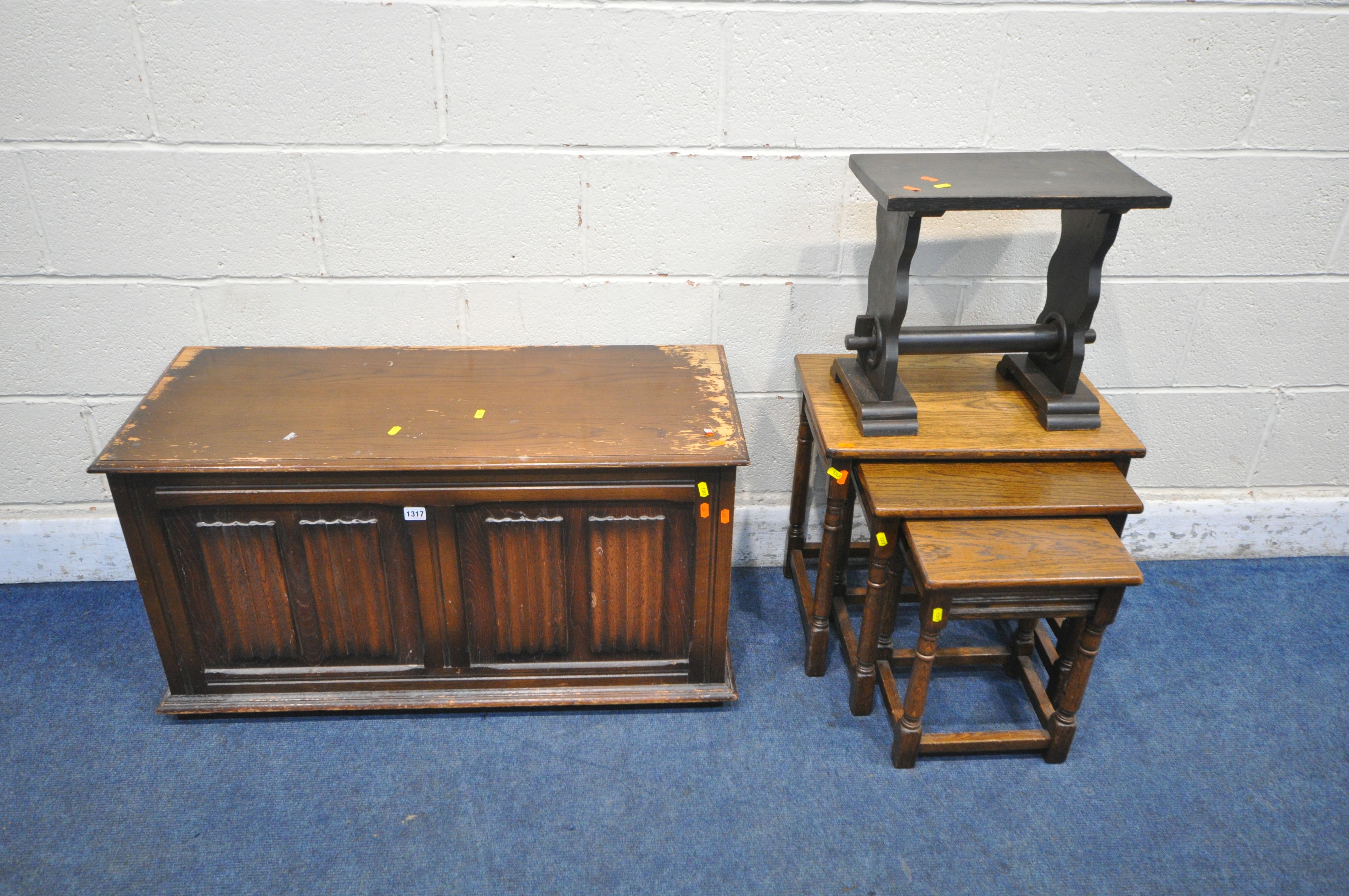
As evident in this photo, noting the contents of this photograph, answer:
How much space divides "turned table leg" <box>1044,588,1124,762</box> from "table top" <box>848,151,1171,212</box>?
28.8 inches

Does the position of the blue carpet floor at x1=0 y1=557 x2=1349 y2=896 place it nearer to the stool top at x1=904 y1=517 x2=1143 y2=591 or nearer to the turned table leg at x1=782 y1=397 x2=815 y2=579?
the turned table leg at x1=782 y1=397 x2=815 y2=579

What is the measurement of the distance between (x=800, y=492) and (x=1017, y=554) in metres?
0.71

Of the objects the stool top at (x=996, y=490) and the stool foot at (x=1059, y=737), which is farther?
the stool foot at (x=1059, y=737)

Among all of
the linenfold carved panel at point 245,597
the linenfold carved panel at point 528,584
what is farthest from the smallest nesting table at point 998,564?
the linenfold carved panel at point 245,597

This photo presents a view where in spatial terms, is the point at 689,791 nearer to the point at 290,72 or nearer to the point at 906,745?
the point at 906,745

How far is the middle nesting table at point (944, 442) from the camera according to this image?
1.89 m

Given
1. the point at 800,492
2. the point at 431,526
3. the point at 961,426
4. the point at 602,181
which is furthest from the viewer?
the point at 800,492

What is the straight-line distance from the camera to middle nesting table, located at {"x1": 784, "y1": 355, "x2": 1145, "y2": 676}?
189 centimetres

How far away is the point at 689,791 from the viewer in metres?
1.93

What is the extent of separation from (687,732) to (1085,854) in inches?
32.4

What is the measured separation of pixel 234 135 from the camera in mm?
1992

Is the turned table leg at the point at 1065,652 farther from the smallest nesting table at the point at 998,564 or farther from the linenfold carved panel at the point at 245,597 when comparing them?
Result: the linenfold carved panel at the point at 245,597

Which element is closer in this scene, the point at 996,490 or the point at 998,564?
the point at 998,564

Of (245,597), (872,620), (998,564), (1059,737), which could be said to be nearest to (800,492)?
(872,620)
